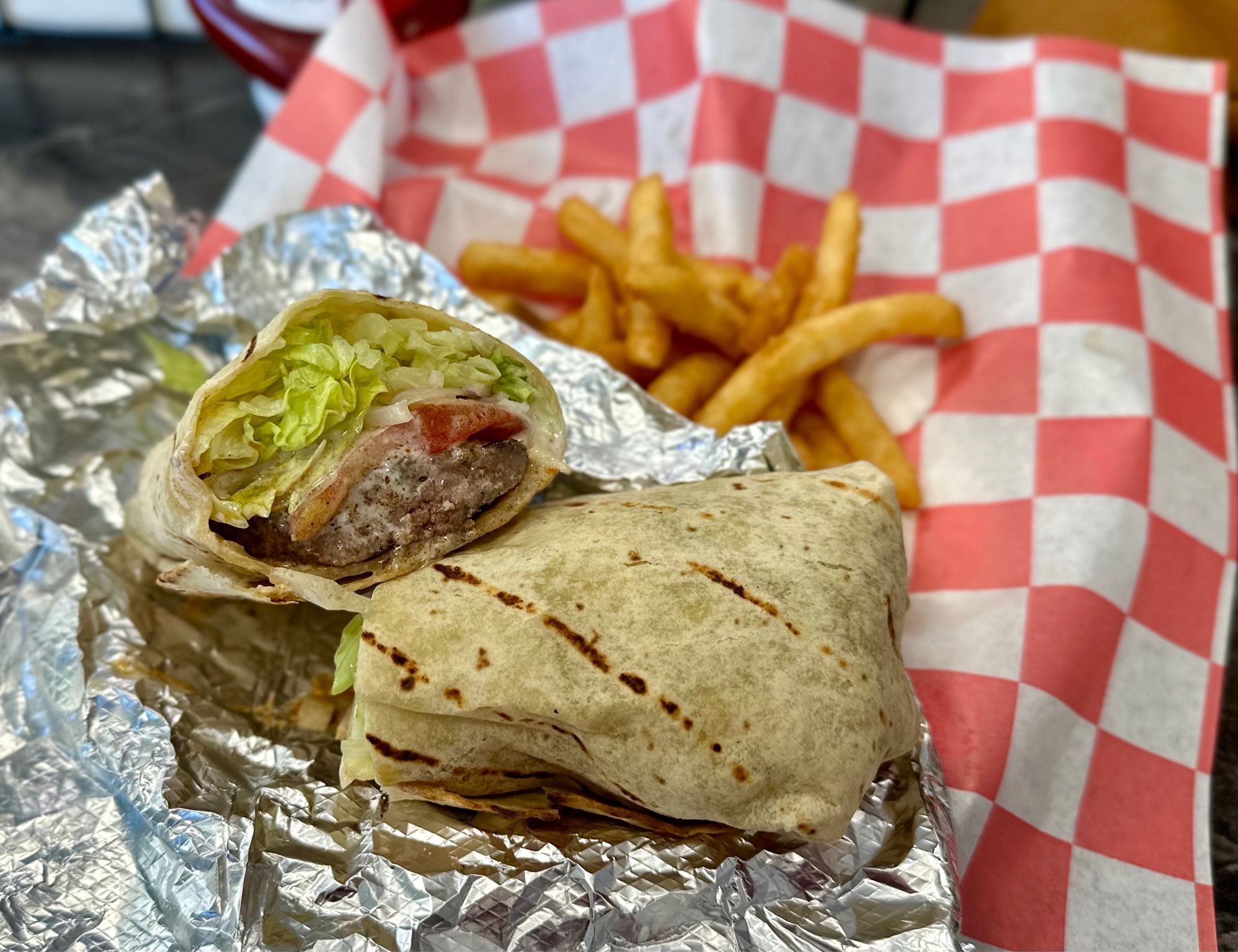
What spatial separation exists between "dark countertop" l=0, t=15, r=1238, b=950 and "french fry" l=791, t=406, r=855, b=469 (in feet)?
6.07

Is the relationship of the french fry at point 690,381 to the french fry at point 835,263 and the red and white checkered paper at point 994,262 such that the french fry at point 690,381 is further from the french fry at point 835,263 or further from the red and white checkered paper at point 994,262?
the red and white checkered paper at point 994,262

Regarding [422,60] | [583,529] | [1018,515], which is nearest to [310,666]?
[583,529]

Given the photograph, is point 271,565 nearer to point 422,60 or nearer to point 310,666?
point 310,666

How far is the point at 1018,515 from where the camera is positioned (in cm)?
222

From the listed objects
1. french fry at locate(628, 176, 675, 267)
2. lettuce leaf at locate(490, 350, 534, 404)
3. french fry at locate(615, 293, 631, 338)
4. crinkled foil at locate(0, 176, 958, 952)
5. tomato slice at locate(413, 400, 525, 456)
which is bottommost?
crinkled foil at locate(0, 176, 958, 952)

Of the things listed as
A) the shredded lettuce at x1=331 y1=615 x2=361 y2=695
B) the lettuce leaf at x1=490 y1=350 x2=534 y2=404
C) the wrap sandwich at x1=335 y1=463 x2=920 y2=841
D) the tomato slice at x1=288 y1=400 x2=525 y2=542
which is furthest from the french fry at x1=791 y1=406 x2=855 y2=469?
the shredded lettuce at x1=331 y1=615 x2=361 y2=695

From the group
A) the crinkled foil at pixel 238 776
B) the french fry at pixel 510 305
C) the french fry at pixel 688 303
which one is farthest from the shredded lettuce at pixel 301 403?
the french fry at pixel 510 305

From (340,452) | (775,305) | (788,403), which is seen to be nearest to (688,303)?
(775,305)

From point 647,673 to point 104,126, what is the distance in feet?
11.1

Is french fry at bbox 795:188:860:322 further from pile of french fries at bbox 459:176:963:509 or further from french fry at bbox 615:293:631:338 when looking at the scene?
french fry at bbox 615:293:631:338

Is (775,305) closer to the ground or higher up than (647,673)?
higher up

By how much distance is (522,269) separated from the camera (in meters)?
2.52

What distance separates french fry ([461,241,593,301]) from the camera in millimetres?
2512

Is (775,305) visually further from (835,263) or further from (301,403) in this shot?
(301,403)
